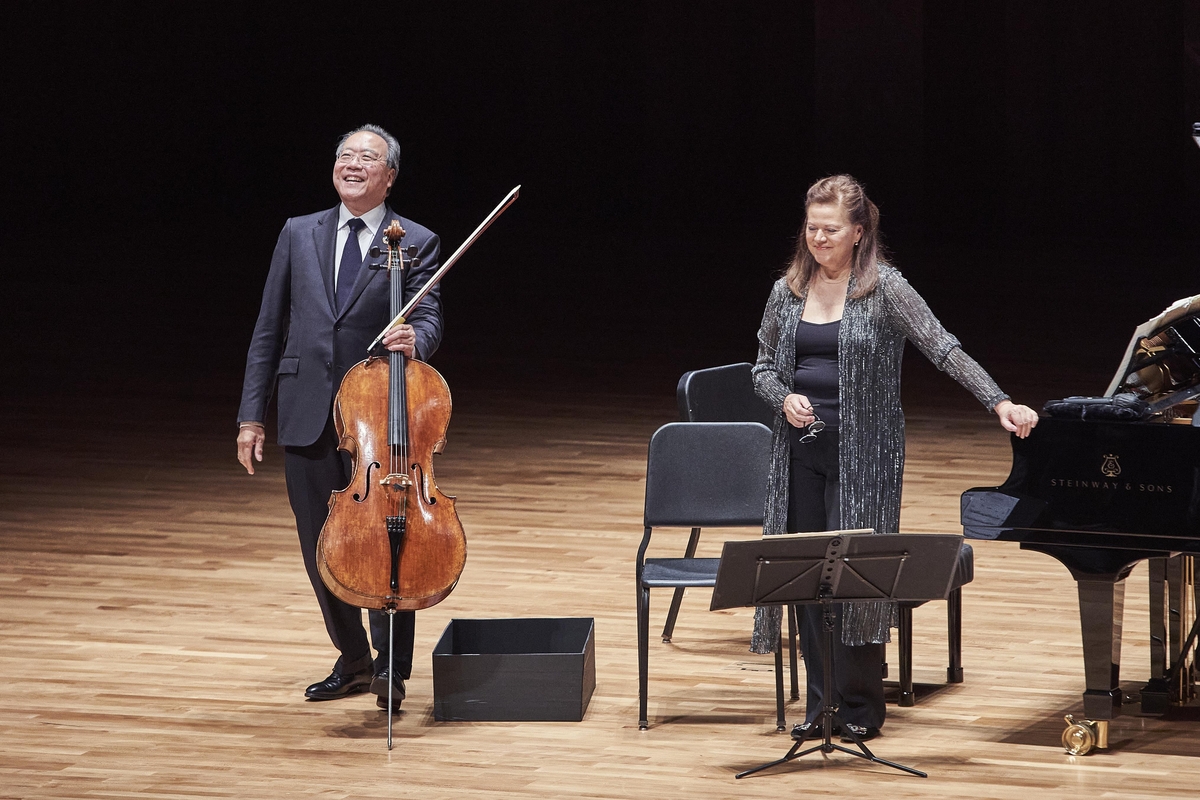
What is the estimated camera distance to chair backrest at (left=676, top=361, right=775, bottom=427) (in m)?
5.18

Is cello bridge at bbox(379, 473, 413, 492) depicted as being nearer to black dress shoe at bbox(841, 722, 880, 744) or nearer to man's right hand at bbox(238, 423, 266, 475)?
man's right hand at bbox(238, 423, 266, 475)

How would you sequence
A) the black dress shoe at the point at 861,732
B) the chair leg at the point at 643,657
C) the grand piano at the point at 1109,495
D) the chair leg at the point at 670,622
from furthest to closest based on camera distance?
1. the chair leg at the point at 670,622
2. the chair leg at the point at 643,657
3. the black dress shoe at the point at 861,732
4. the grand piano at the point at 1109,495

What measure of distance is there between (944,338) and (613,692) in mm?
1292

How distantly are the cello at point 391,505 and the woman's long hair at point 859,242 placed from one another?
2.38 feet

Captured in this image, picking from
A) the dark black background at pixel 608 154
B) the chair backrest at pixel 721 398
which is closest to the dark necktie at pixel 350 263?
the chair backrest at pixel 721 398

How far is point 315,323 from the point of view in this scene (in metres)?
4.26

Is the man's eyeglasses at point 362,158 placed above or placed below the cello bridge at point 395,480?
Answer: above

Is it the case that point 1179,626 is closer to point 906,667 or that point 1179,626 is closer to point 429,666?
point 906,667

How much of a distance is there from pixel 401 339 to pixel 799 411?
36.2 inches

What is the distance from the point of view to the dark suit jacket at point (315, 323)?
167 inches

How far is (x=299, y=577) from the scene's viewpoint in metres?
5.70

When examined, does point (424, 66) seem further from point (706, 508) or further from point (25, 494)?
point (706, 508)

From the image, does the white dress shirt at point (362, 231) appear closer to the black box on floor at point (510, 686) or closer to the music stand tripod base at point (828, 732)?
the black box on floor at point (510, 686)

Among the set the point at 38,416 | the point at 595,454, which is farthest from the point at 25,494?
the point at 595,454
